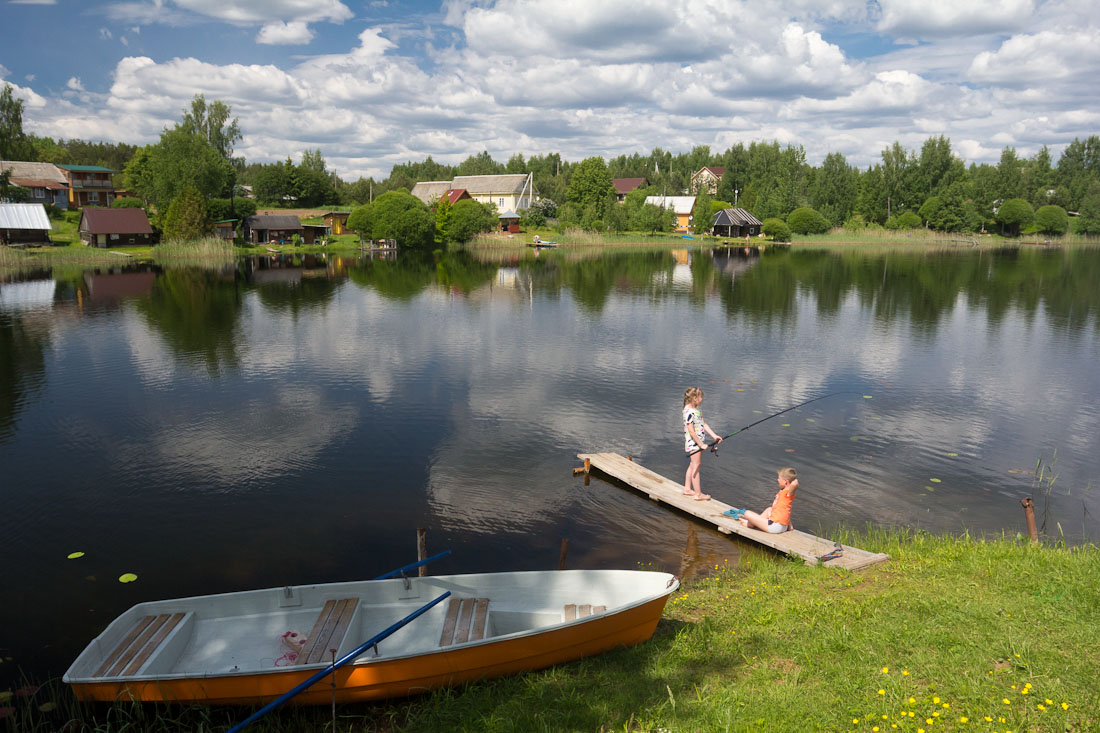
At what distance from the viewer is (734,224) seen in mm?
109312

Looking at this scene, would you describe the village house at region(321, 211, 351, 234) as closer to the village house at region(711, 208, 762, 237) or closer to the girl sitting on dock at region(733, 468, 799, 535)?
the village house at region(711, 208, 762, 237)

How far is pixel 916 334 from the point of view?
32.1 meters

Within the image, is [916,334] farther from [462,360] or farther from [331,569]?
[331,569]

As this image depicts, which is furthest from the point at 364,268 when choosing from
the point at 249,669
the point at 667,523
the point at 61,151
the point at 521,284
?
the point at 61,151

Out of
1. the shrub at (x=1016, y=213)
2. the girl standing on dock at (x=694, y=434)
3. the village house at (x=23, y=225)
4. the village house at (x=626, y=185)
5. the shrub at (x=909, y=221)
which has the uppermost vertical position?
the village house at (x=626, y=185)

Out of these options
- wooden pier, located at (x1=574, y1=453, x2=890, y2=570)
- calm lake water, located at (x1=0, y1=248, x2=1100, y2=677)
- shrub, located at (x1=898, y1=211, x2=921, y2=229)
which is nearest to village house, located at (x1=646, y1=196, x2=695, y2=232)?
shrub, located at (x1=898, y1=211, x2=921, y2=229)

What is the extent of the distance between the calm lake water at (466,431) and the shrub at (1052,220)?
89168 millimetres

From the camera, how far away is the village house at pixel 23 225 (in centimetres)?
6597

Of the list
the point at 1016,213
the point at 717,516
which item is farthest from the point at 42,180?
the point at 1016,213

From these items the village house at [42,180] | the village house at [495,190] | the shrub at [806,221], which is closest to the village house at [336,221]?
the village house at [495,190]

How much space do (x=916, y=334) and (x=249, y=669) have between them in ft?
105

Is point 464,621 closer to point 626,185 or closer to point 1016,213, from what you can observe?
point 1016,213

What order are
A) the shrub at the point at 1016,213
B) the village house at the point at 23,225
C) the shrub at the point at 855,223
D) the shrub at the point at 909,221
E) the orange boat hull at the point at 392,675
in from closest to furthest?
the orange boat hull at the point at 392,675, the village house at the point at 23,225, the shrub at the point at 909,221, the shrub at the point at 1016,213, the shrub at the point at 855,223

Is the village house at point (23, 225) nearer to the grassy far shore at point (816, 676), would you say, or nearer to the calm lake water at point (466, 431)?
the calm lake water at point (466, 431)
